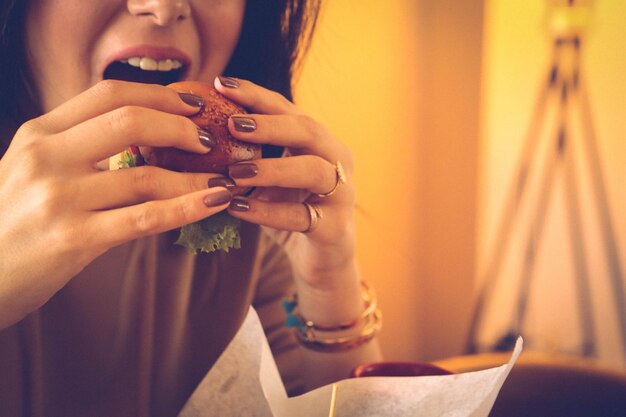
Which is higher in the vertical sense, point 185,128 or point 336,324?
point 185,128

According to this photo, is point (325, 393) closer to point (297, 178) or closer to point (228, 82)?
point (297, 178)

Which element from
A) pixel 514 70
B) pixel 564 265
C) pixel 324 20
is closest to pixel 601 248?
pixel 564 265

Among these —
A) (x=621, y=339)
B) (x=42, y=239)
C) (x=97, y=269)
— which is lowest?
(x=621, y=339)

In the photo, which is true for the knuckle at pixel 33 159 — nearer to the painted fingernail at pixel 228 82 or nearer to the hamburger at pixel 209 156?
the hamburger at pixel 209 156

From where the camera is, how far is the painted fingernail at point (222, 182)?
80 cm

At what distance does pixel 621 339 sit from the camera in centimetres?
262

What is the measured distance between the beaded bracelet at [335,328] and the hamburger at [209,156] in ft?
1.29

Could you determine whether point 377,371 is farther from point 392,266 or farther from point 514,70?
point 514,70

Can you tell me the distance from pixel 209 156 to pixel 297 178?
0.15 meters

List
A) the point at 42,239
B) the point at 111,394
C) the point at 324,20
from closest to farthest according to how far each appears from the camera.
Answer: the point at 42,239
the point at 111,394
the point at 324,20

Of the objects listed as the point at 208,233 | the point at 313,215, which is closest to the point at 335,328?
the point at 313,215

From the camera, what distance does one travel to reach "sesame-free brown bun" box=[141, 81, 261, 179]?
2.64 feet

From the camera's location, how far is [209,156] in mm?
819

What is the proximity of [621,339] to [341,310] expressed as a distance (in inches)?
82.1
